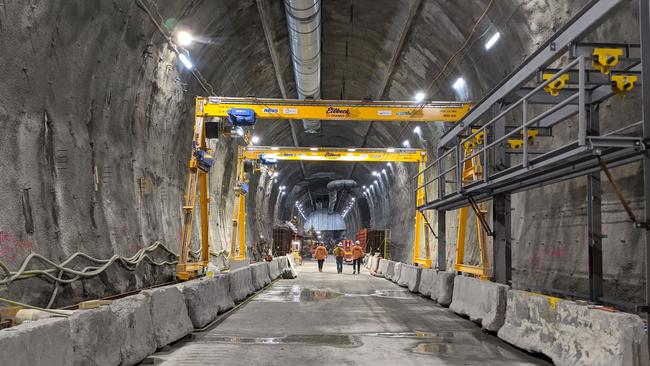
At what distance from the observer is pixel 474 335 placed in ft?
30.0

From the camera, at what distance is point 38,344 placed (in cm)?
430

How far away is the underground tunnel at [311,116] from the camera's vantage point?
6695 millimetres

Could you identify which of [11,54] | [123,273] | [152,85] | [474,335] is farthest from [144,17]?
[474,335]

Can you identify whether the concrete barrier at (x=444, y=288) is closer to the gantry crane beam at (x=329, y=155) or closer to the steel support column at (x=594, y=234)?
the steel support column at (x=594, y=234)

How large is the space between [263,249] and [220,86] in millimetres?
16790

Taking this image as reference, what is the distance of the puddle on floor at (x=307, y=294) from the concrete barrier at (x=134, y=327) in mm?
7591

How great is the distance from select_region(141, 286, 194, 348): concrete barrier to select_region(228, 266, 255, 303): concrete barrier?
439 centimetres

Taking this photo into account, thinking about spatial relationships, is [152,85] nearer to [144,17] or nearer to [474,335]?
[144,17]

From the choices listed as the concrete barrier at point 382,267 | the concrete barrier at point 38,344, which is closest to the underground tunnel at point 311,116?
the concrete barrier at point 38,344

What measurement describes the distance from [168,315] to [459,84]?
13317 mm

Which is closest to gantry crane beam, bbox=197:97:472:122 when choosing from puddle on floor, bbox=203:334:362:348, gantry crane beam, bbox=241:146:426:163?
gantry crane beam, bbox=241:146:426:163

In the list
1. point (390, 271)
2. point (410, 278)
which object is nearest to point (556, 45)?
point (410, 278)

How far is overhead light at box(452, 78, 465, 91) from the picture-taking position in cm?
1759

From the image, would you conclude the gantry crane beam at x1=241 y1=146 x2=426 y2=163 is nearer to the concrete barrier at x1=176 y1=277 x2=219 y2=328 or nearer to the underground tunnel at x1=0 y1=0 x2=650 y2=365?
the underground tunnel at x1=0 y1=0 x2=650 y2=365
